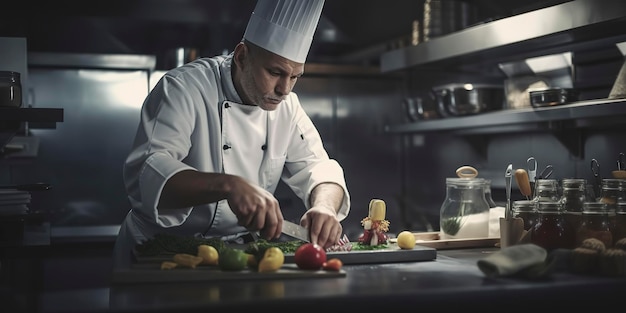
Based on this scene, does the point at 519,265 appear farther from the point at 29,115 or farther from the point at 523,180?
the point at 29,115

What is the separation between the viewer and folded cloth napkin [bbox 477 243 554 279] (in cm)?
174

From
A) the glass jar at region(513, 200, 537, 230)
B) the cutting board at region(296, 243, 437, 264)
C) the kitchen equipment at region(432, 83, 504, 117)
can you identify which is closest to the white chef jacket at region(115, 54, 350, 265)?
the cutting board at region(296, 243, 437, 264)

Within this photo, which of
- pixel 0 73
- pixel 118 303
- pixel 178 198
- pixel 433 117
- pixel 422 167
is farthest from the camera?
pixel 422 167

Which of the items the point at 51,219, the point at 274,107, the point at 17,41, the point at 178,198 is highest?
the point at 17,41

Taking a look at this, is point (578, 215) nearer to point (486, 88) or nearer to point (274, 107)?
point (274, 107)

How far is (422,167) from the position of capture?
529cm

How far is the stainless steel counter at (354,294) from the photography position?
1.46m

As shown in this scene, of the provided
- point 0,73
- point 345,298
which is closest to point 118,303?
point 345,298

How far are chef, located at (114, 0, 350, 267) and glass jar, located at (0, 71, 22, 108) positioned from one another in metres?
0.64

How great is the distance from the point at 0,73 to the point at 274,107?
1.08 meters

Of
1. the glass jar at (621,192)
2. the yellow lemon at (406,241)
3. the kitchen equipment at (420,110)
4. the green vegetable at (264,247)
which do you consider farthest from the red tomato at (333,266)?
the kitchen equipment at (420,110)

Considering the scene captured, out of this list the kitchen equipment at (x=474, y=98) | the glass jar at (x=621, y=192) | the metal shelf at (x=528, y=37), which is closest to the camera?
the glass jar at (x=621, y=192)

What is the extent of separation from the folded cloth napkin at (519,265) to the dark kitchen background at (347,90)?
1.47 meters

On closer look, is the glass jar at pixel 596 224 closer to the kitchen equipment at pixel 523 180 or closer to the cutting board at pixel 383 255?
the kitchen equipment at pixel 523 180
